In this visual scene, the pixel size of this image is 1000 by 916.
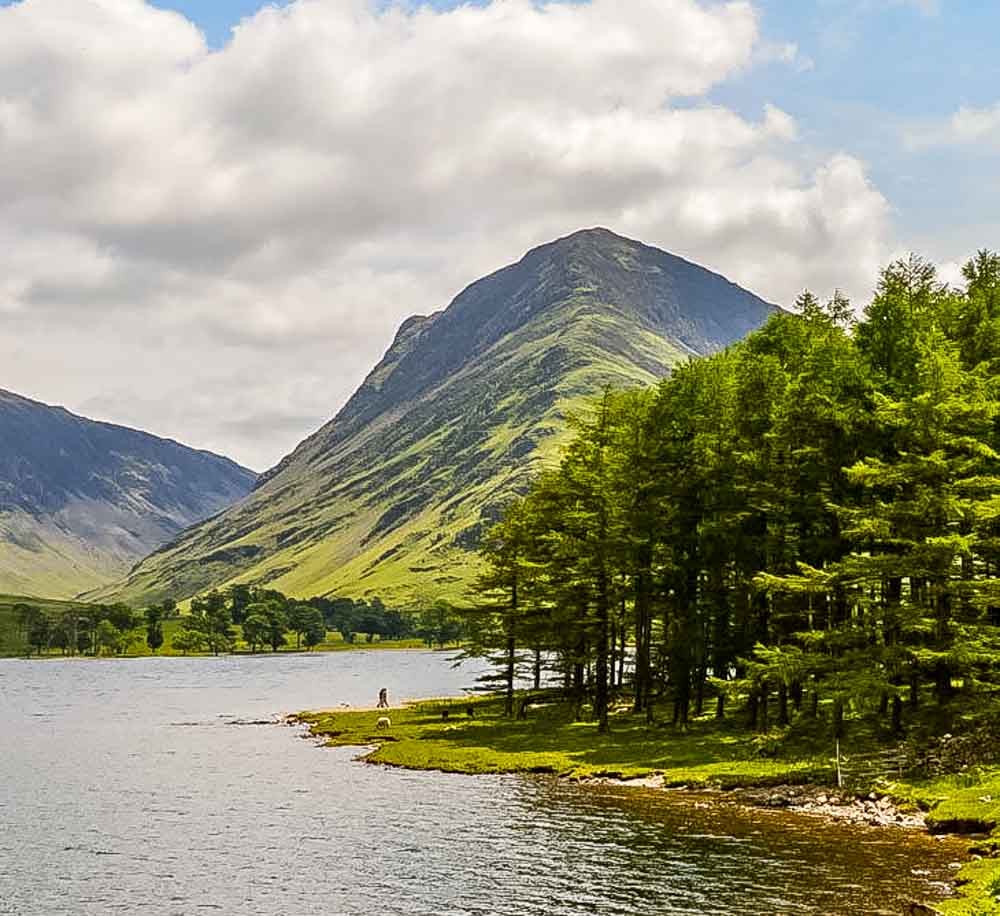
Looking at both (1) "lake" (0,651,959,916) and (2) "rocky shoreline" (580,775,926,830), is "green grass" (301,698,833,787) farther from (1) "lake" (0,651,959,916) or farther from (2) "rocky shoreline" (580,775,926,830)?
(1) "lake" (0,651,959,916)

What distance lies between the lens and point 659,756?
67.8 m

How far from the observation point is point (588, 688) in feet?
342

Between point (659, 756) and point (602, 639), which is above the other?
point (602, 639)

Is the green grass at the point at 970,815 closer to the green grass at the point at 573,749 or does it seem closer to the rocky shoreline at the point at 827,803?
the rocky shoreline at the point at 827,803

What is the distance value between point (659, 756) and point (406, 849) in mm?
24053

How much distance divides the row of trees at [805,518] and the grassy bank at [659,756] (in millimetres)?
3183

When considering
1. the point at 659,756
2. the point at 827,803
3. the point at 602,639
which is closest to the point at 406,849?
the point at 827,803

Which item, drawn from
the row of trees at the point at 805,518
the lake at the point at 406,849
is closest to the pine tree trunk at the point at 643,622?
the row of trees at the point at 805,518

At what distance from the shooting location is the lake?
1526 inches

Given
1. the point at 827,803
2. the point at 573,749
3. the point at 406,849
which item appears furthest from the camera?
the point at 573,749

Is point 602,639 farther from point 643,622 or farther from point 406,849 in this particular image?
point 406,849

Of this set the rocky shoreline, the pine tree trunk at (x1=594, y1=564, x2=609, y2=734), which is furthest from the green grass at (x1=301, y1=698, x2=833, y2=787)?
the pine tree trunk at (x1=594, y1=564, x2=609, y2=734)

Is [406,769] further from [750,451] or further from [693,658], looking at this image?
[750,451]

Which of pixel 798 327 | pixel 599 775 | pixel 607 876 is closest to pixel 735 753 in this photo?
pixel 599 775
